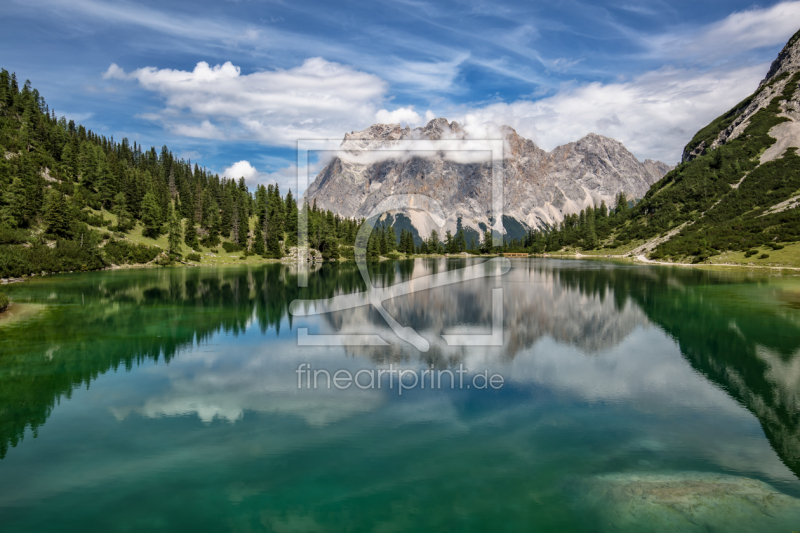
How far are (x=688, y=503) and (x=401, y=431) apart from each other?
27.1ft

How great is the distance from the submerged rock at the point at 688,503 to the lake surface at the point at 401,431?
5cm

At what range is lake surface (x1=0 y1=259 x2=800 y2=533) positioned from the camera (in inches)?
413

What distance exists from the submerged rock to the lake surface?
0.05m

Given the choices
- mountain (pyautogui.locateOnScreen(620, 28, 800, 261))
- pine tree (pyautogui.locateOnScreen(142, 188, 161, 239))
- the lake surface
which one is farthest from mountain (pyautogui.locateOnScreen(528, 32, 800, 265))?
pine tree (pyautogui.locateOnScreen(142, 188, 161, 239))

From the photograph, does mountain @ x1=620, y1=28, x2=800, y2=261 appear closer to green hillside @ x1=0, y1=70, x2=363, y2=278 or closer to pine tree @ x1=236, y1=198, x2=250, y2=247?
green hillside @ x1=0, y1=70, x2=363, y2=278

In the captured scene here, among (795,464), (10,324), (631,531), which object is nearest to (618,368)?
(795,464)

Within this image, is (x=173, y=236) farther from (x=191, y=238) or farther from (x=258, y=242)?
(x=258, y=242)

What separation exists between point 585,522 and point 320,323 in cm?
2870

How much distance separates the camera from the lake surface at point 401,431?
10492mm

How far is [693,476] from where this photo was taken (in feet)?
39.4

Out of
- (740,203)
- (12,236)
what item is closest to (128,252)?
(12,236)

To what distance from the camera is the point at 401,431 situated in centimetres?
1502

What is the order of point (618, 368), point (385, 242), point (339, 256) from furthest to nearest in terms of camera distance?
point (385, 242)
point (339, 256)
point (618, 368)

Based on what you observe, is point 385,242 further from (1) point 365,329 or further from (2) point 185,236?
(1) point 365,329
